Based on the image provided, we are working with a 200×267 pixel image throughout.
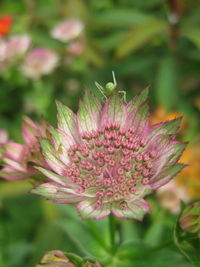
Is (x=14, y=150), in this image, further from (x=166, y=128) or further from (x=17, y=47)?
(x=17, y=47)

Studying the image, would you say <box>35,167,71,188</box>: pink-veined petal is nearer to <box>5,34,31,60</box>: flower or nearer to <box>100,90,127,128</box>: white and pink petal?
<box>100,90,127,128</box>: white and pink petal

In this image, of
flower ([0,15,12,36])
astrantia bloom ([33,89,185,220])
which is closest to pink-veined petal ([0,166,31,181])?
astrantia bloom ([33,89,185,220])

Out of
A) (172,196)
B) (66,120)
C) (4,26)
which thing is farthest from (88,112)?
(4,26)

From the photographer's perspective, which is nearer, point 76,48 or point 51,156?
point 51,156

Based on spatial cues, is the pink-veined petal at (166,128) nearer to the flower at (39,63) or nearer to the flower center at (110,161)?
the flower center at (110,161)

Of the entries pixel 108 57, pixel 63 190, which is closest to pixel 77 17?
pixel 108 57

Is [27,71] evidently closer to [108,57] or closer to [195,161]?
[108,57]
